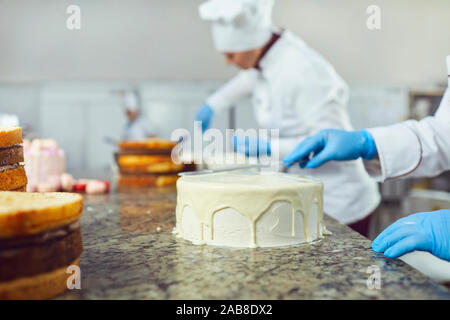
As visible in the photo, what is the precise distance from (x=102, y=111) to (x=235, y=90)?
9.18 feet

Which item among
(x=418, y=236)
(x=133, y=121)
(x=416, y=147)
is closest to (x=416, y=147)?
(x=416, y=147)

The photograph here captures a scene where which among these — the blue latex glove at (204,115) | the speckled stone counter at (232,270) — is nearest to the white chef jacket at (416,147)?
the speckled stone counter at (232,270)

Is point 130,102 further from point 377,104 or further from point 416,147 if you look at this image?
point 416,147

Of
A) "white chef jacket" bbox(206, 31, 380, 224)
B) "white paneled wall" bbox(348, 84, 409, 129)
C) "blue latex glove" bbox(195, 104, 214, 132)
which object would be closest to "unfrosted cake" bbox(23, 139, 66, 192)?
"white chef jacket" bbox(206, 31, 380, 224)

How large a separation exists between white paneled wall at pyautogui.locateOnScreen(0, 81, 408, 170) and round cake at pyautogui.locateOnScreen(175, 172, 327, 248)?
4.29 m

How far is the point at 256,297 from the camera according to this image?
0.64 m

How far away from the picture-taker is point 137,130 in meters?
5.11

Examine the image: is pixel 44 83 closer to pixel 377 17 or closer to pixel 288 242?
pixel 377 17

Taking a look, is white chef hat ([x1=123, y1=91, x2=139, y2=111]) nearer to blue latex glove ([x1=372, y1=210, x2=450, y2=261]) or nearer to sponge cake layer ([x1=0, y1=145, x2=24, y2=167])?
sponge cake layer ([x1=0, y1=145, x2=24, y2=167])

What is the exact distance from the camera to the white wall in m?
5.25

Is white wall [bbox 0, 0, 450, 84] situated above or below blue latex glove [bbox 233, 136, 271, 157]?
above

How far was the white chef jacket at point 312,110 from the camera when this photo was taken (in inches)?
77.3

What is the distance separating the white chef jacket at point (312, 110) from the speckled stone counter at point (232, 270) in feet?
2.90

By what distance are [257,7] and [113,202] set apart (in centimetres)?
132
